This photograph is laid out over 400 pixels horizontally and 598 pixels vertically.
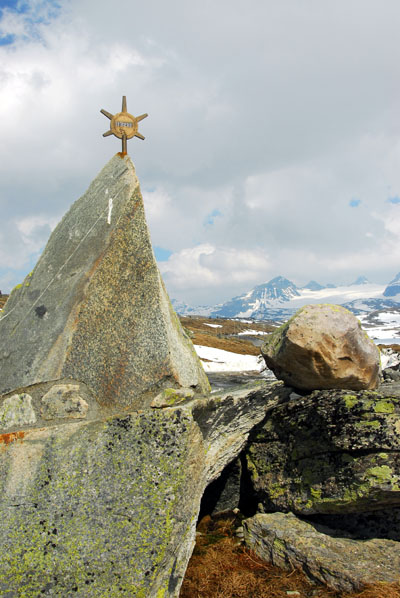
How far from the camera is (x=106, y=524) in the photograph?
5.29 m

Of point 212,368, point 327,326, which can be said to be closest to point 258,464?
point 327,326

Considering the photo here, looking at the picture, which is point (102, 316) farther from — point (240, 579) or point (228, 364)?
point (228, 364)

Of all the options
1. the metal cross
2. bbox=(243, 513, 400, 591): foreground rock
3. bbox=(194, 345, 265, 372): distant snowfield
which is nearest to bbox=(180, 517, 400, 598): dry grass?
bbox=(243, 513, 400, 591): foreground rock

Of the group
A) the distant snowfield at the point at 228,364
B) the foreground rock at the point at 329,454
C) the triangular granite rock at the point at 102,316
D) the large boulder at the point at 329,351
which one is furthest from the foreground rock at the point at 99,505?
the distant snowfield at the point at 228,364

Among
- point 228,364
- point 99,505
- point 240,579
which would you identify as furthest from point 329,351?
point 228,364

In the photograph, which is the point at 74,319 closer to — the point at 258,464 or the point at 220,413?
the point at 220,413

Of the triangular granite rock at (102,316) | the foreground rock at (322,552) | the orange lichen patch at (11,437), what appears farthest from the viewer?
the foreground rock at (322,552)

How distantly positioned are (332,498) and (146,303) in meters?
4.72

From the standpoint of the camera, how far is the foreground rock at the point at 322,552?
6309 mm

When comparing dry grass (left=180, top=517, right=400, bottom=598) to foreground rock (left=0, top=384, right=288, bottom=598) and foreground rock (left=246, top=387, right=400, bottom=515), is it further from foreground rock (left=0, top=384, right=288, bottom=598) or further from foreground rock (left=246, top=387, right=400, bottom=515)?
foreground rock (left=246, top=387, right=400, bottom=515)

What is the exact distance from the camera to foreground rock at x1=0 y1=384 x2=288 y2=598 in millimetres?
5074

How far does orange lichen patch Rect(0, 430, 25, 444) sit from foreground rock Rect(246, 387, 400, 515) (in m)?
4.72

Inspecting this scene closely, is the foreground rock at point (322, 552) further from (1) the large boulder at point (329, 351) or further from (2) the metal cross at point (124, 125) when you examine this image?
(2) the metal cross at point (124, 125)

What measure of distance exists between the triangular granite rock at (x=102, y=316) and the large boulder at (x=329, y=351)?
6.66 feet
